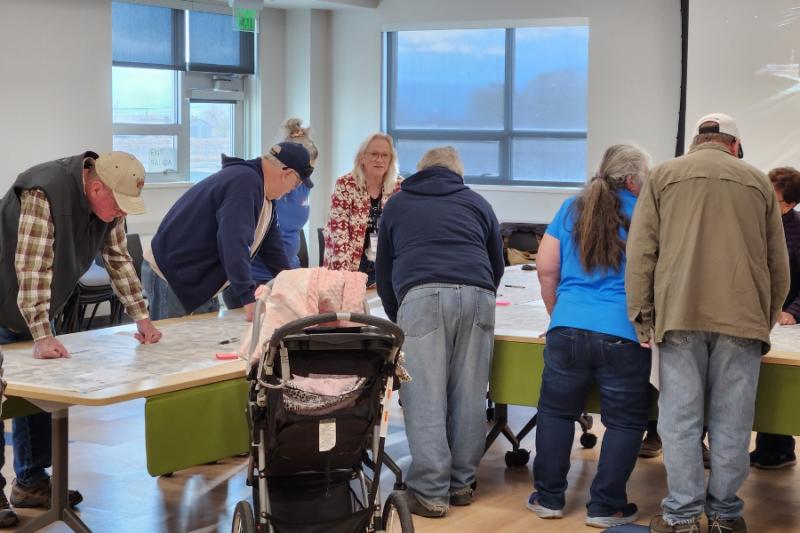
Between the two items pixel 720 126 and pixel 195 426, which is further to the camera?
pixel 720 126

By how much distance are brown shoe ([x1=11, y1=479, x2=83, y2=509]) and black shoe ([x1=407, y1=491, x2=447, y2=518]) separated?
4.31 feet

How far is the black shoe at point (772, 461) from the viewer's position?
497 cm

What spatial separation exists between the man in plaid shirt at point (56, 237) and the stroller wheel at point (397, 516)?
119 cm

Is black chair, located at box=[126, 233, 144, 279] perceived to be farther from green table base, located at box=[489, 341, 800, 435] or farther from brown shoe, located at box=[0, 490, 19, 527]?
green table base, located at box=[489, 341, 800, 435]

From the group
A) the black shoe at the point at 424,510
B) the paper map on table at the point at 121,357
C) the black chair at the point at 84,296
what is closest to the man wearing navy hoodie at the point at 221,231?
the paper map on table at the point at 121,357

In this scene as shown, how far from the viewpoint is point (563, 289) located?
4039 mm

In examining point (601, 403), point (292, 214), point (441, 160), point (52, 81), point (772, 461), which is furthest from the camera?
point (52, 81)

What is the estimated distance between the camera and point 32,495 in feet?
13.6

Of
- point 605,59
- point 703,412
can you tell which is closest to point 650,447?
point 703,412

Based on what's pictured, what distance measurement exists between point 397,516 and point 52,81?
5577 millimetres

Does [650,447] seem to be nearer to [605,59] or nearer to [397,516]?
[397,516]

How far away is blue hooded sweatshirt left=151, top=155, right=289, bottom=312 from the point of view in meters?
4.18

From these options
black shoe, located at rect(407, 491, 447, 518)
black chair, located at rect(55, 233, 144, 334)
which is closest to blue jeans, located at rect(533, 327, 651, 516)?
black shoe, located at rect(407, 491, 447, 518)

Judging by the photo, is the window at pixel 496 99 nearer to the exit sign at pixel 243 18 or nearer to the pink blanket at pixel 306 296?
the exit sign at pixel 243 18
